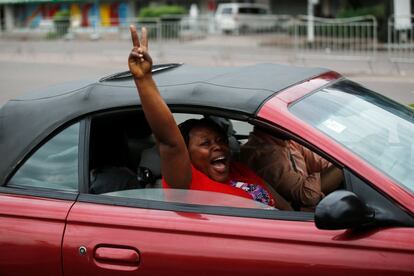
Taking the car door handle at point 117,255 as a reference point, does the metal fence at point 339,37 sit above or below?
above

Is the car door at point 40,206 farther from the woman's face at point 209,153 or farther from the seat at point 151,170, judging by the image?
the woman's face at point 209,153

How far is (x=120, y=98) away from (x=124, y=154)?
1.81 feet

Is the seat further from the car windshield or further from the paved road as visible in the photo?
the paved road

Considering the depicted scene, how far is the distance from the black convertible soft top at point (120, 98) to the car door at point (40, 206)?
0.07m

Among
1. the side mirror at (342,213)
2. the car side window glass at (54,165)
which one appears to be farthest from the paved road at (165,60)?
the side mirror at (342,213)

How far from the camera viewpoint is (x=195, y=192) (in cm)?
283

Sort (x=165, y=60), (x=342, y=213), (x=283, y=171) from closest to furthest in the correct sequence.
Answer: (x=342, y=213) → (x=283, y=171) → (x=165, y=60)

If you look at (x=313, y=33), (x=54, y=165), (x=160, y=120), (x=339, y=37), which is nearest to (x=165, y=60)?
(x=313, y=33)

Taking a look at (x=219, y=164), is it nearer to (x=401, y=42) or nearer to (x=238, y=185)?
(x=238, y=185)

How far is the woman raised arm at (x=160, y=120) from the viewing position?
2.67m

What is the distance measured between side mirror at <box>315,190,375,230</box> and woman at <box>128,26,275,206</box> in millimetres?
644

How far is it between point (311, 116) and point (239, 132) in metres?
1.26

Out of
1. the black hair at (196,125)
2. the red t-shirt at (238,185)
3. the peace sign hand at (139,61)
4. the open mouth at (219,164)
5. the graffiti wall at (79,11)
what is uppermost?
the graffiti wall at (79,11)

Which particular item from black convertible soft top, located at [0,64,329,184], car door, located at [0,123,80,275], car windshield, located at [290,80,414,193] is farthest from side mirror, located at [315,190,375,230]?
car door, located at [0,123,80,275]
